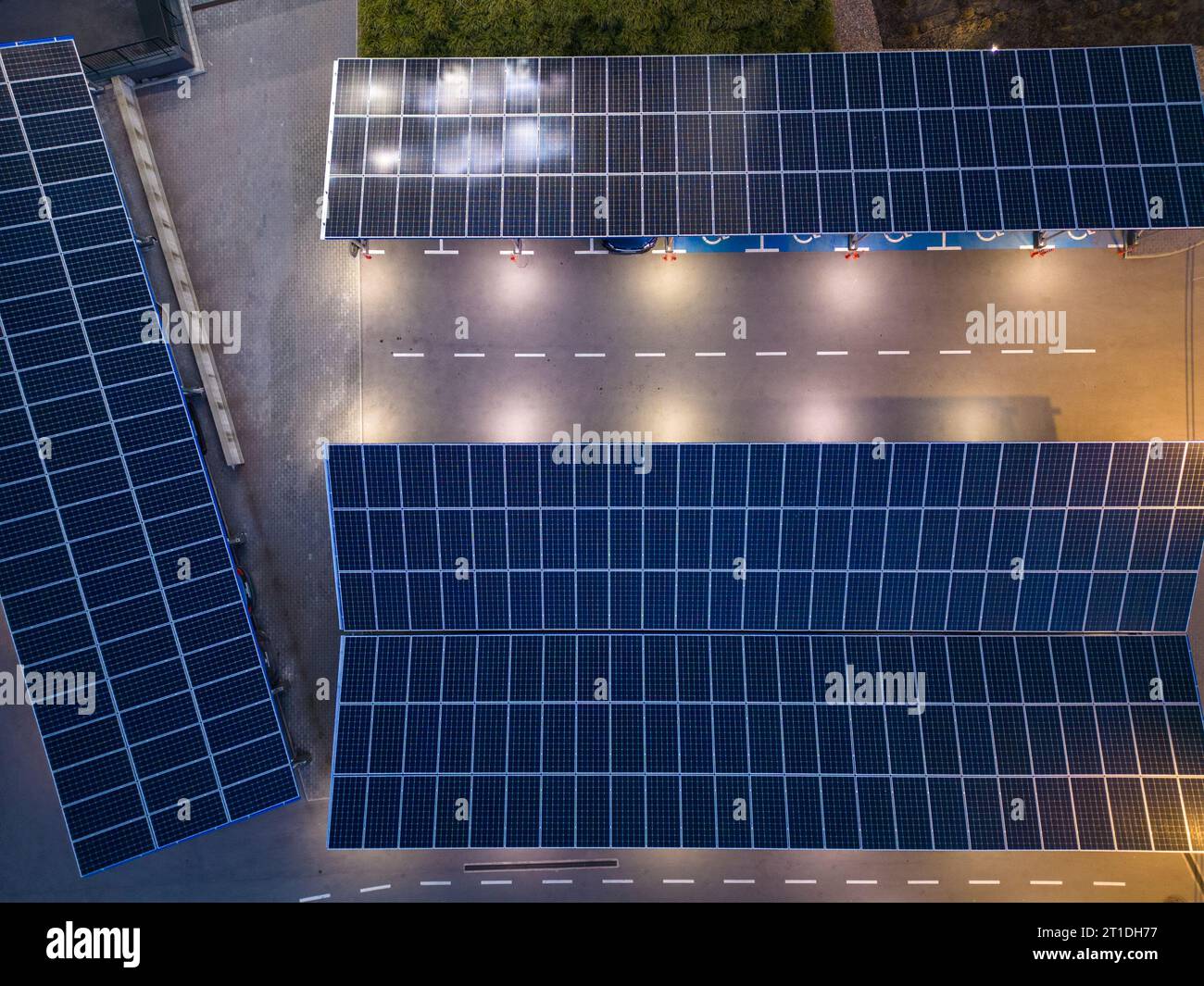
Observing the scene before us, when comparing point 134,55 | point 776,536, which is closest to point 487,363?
point 776,536

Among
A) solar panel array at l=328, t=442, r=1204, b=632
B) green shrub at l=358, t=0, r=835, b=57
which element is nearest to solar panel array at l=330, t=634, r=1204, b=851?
solar panel array at l=328, t=442, r=1204, b=632

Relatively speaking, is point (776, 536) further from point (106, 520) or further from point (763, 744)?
point (106, 520)

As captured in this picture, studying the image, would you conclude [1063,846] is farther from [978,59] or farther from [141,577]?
[141,577]

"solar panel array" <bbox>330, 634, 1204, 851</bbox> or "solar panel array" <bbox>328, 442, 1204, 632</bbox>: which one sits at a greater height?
"solar panel array" <bbox>328, 442, 1204, 632</bbox>

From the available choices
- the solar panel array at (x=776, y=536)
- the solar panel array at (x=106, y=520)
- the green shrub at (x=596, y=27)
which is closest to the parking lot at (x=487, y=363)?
the solar panel array at (x=106, y=520)

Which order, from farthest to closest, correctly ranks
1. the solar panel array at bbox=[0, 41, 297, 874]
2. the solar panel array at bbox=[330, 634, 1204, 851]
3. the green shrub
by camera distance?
the green shrub, the solar panel array at bbox=[0, 41, 297, 874], the solar panel array at bbox=[330, 634, 1204, 851]

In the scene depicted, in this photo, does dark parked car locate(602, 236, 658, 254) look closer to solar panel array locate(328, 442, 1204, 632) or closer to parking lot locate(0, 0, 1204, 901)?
parking lot locate(0, 0, 1204, 901)

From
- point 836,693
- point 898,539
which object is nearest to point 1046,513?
point 898,539
